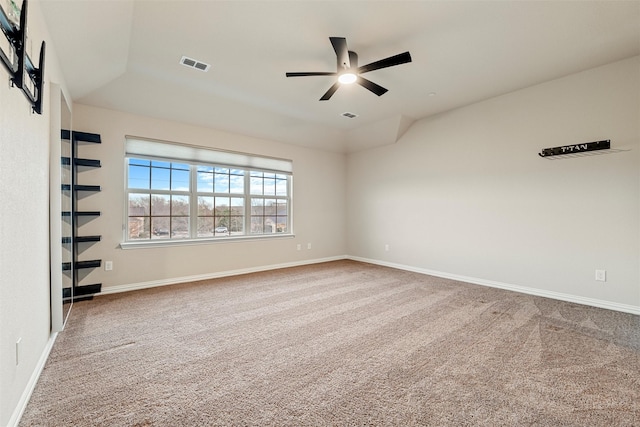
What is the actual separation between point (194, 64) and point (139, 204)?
7.48 feet

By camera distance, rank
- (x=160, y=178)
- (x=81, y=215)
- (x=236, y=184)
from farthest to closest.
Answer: (x=236, y=184) < (x=160, y=178) < (x=81, y=215)

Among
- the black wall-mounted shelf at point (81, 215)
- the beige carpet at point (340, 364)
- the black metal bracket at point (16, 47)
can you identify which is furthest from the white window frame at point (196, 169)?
the black metal bracket at point (16, 47)

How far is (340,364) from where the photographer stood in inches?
83.3

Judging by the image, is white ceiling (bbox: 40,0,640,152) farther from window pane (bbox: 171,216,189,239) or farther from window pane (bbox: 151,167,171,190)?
window pane (bbox: 171,216,189,239)

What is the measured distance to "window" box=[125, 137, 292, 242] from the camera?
4238 mm

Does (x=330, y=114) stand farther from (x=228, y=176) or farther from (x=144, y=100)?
(x=144, y=100)

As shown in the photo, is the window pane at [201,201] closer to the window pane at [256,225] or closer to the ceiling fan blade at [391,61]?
the window pane at [256,225]

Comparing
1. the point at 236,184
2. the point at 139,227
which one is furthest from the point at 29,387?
the point at 236,184

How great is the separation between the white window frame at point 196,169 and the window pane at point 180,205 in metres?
0.07

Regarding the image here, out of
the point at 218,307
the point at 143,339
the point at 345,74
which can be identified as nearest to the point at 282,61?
the point at 345,74

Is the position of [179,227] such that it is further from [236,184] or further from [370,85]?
[370,85]

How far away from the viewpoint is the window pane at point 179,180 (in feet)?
14.9

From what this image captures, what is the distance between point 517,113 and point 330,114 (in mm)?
2864

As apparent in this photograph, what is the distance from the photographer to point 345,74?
2943mm
